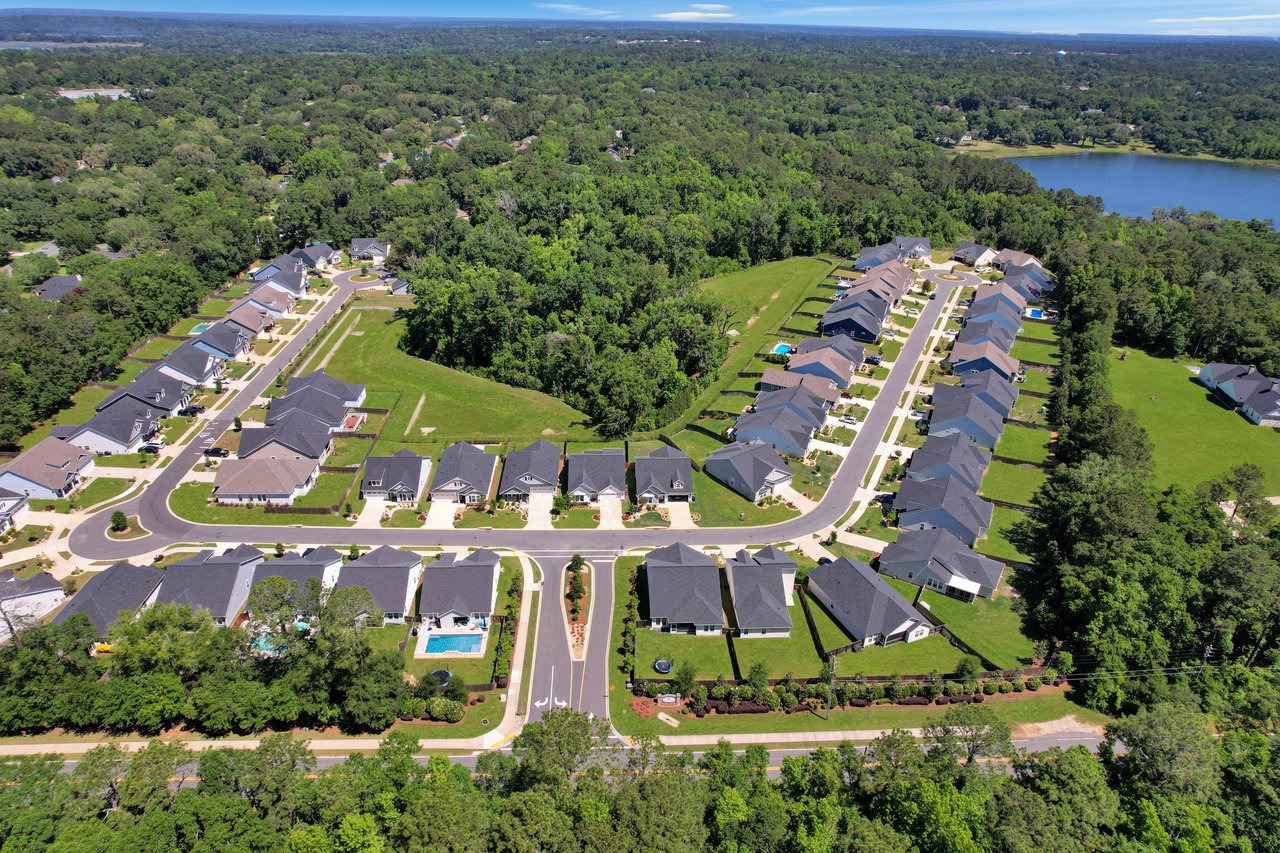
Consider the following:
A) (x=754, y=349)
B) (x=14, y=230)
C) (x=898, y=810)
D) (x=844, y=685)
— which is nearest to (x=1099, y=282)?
(x=754, y=349)

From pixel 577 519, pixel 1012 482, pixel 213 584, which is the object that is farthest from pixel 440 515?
pixel 1012 482

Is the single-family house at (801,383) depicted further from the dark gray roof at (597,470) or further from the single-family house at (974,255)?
the single-family house at (974,255)

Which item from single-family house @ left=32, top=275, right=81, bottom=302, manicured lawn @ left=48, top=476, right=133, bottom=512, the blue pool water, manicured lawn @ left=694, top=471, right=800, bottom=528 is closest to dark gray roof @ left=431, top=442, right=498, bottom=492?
the blue pool water

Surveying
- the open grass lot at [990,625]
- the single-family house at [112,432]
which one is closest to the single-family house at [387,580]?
the single-family house at [112,432]

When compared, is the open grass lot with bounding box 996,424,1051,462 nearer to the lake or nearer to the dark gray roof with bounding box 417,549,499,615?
the dark gray roof with bounding box 417,549,499,615

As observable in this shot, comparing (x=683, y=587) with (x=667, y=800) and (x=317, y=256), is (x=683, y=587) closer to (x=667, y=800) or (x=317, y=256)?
(x=667, y=800)

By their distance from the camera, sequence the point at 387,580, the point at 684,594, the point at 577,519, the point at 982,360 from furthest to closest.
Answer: the point at 982,360, the point at 577,519, the point at 387,580, the point at 684,594
